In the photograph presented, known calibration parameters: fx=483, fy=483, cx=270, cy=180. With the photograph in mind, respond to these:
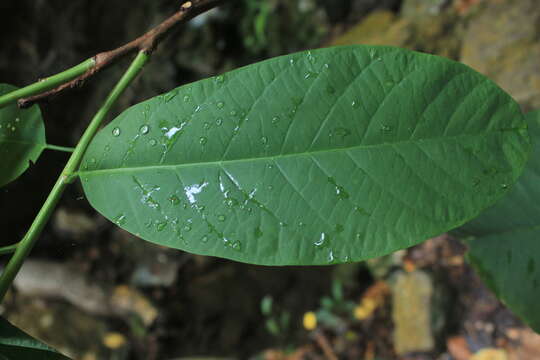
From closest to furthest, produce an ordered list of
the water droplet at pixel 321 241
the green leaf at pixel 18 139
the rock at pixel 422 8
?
the water droplet at pixel 321 241
the green leaf at pixel 18 139
the rock at pixel 422 8

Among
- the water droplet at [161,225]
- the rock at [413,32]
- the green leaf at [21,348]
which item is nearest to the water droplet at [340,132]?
the water droplet at [161,225]

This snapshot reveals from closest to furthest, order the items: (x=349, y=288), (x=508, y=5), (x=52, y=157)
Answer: (x=52, y=157) < (x=508, y=5) < (x=349, y=288)

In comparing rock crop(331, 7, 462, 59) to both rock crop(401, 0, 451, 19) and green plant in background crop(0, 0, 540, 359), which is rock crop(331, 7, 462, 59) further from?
green plant in background crop(0, 0, 540, 359)

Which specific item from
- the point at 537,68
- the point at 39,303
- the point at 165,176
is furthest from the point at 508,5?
the point at 39,303

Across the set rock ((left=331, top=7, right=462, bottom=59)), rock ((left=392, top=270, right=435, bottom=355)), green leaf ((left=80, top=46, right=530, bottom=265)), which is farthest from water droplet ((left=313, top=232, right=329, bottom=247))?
rock ((left=331, top=7, right=462, bottom=59))

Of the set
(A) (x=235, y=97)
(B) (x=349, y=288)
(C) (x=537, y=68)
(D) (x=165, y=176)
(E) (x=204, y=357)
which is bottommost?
(E) (x=204, y=357)

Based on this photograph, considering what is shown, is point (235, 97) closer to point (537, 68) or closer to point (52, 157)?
point (52, 157)

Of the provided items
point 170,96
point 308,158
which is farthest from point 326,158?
point 170,96

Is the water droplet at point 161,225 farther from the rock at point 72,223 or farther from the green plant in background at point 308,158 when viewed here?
the rock at point 72,223
